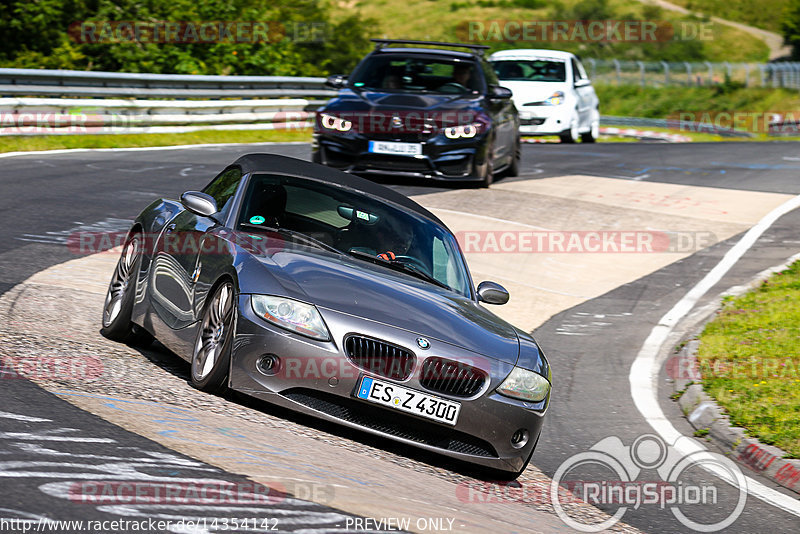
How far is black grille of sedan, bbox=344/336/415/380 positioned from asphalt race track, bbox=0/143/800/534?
1.45 feet

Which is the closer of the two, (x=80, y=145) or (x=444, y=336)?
(x=444, y=336)

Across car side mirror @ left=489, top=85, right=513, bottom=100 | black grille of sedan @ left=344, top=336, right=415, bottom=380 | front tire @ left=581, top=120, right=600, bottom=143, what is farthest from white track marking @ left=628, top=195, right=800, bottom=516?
front tire @ left=581, top=120, right=600, bottom=143

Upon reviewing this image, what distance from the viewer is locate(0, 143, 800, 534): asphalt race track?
4.95 m

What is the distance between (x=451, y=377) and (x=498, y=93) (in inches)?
422

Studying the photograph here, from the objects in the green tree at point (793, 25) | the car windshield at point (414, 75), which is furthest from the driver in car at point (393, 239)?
the green tree at point (793, 25)

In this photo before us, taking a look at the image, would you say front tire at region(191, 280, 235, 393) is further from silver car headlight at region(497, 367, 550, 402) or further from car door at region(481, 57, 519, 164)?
car door at region(481, 57, 519, 164)

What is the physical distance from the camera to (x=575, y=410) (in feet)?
26.8

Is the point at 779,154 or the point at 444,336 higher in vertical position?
the point at 444,336

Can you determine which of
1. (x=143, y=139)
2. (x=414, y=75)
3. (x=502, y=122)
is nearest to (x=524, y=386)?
(x=414, y=75)

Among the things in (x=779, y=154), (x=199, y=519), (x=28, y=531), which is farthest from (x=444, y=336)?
(x=779, y=154)

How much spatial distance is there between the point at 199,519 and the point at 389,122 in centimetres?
1097

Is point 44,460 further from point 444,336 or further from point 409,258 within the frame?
point 409,258

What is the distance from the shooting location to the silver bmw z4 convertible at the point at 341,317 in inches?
228

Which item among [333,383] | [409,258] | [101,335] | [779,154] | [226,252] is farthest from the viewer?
[779,154]
